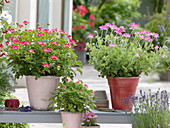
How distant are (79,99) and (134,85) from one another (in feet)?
1.32

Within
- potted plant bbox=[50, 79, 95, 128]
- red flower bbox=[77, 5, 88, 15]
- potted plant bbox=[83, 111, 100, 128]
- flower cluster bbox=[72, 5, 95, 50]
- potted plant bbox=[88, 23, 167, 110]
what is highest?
red flower bbox=[77, 5, 88, 15]

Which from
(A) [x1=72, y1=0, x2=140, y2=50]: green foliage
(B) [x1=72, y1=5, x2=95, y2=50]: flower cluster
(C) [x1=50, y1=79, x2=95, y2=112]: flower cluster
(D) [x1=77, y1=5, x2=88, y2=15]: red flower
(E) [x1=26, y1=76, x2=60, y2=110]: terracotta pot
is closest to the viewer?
(C) [x1=50, y1=79, x2=95, y2=112]: flower cluster

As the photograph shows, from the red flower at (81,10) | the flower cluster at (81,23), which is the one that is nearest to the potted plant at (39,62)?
the flower cluster at (81,23)

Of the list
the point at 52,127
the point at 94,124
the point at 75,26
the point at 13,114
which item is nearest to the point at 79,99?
the point at 94,124

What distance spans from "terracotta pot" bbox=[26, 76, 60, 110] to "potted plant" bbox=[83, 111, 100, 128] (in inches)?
10.7

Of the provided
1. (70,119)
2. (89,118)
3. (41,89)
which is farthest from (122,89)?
(41,89)

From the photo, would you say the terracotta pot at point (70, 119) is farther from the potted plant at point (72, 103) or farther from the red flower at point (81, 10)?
the red flower at point (81, 10)

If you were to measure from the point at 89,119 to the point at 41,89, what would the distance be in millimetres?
367

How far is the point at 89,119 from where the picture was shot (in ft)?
8.88

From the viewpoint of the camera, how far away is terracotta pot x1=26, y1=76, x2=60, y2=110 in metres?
2.76

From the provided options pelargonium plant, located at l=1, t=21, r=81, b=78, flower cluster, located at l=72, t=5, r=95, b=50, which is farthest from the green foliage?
pelargonium plant, located at l=1, t=21, r=81, b=78

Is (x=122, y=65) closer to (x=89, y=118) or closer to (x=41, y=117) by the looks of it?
(x=89, y=118)

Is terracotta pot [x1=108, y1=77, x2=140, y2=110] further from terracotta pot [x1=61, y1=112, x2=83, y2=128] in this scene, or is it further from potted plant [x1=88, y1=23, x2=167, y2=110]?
terracotta pot [x1=61, y1=112, x2=83, y2=128]

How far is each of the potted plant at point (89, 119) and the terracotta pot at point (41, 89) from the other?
0.27 metres
